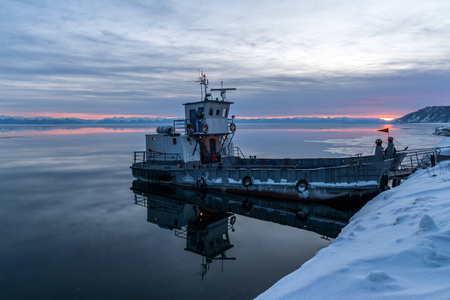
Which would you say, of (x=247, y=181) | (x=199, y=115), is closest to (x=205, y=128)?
(x=199, y=115)

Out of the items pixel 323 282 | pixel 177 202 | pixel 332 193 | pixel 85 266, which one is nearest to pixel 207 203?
pixel 177 202

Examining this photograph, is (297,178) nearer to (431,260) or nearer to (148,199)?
(148,199)

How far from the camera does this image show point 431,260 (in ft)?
18.4

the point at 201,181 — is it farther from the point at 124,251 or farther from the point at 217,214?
the point at 124,251

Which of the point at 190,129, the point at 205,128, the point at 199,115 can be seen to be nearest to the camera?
the point at 205,128

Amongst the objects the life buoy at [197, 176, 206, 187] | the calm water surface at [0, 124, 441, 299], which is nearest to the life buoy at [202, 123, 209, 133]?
the life buoy at [197, 176, 206, 187]

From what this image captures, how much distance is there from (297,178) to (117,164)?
29.2m

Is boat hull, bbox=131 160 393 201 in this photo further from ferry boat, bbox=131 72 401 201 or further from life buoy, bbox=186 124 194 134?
life buoy, bbox=186 124 194 134

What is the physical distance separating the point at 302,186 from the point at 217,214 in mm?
6219

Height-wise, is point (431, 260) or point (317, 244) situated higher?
point (431, 260)

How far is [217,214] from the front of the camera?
19406 mm

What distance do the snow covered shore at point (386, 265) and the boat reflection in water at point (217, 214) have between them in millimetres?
5793

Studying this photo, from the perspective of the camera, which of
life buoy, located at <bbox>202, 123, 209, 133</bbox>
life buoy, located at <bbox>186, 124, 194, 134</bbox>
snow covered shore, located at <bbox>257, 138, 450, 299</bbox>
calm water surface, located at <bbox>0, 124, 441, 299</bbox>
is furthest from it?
life buoy, located at <bbox>186, 124, 194, 134</bbox>

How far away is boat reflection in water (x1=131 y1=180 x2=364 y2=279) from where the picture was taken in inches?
593
